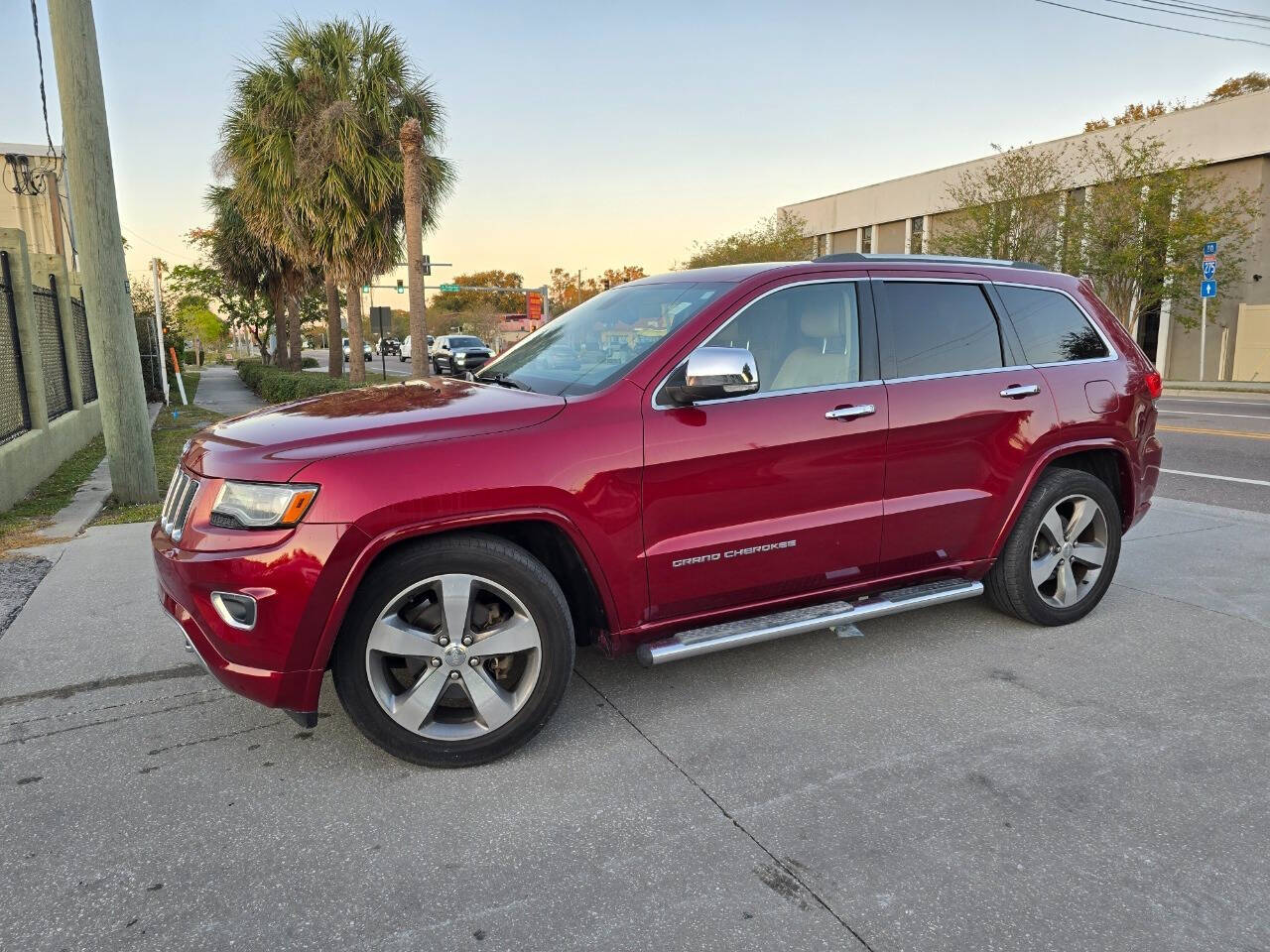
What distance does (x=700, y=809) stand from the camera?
2861 millimetres

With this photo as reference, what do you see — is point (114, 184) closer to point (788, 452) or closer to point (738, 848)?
point (788, 452)

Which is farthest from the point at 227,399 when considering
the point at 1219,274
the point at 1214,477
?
the point at 1219,274

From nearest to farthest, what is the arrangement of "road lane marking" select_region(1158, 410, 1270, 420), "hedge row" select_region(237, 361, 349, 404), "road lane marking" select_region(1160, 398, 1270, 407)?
"road lane marking" select_region(1158, 410, 1270, 420), "hedge row" select_region(237, 361, 349, 404), "road lane marking" select_region(1160, 398, 1270, 407)

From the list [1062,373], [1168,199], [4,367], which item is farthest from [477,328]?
[1062,373]

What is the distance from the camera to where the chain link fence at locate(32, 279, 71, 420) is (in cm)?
1109

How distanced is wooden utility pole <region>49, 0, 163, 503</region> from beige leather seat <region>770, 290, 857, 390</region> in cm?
636

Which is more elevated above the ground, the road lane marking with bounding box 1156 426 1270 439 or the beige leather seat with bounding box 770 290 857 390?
the beige leather seat with bounding box 770 290 857 390

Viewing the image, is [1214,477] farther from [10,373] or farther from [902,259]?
[10,373]

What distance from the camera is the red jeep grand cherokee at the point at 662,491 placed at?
115 inches

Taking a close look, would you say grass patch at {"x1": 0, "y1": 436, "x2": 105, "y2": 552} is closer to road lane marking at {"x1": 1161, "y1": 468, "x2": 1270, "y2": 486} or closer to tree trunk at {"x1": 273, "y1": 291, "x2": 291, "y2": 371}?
road lane marking at {"x1": 1161, "y1": 468, "x2": 1270, "y2": 486}

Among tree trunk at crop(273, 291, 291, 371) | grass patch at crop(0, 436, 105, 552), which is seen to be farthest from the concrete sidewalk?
Answer: grass patch at crop(0, 436, 105, 552)

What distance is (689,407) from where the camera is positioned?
3.40m

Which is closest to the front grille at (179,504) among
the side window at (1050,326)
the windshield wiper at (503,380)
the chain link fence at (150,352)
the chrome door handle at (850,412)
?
the windshield wiper at (503,380)

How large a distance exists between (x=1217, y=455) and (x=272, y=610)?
35.8ft
